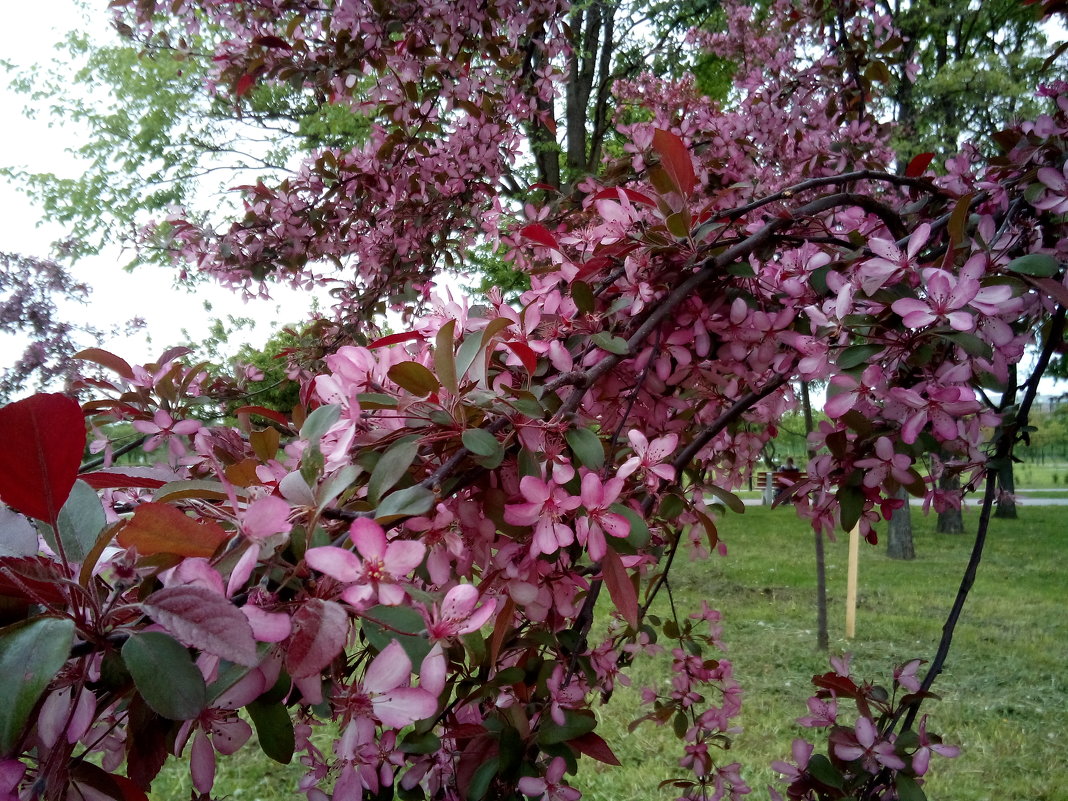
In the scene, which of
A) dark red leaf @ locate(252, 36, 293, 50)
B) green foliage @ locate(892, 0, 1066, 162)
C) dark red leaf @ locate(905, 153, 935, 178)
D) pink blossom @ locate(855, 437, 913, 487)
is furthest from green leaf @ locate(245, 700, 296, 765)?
green foliage @ locate(892, 0, 1066, 162)

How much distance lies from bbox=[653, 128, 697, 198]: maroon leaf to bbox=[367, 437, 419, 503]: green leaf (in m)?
0.40

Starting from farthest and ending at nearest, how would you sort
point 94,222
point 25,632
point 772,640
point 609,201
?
1. point 94,222
2. point 772,640
3. point 609,201
4. point 25,632

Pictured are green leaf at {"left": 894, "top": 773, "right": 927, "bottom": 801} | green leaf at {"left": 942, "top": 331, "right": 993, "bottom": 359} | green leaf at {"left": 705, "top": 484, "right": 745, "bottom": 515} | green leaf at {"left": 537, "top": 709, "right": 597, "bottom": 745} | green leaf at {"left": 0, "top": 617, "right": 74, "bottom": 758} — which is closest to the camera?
green leaf at {"left": 0, "top": 617, "right": 74, "bottom": 758}

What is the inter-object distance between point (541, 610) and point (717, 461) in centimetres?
86

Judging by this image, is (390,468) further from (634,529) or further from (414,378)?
(634,529)

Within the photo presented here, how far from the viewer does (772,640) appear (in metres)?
4.07

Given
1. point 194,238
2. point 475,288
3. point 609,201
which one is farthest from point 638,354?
point 475,288

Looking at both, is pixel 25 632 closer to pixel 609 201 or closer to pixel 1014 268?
pixel 609 201

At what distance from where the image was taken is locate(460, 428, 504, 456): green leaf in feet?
1.67

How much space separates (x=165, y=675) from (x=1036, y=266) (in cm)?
82

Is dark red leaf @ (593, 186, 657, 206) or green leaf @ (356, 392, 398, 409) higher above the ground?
dark red leaf @ (593, 186, 657, 206)

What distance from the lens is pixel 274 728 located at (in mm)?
426

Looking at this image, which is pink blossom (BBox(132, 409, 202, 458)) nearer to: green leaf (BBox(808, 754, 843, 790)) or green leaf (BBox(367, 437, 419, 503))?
green leaf (BBox(367, 437, 419, 503))

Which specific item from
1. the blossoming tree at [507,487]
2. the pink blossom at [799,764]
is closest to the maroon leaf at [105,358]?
the blossoming tree at [507,487]
